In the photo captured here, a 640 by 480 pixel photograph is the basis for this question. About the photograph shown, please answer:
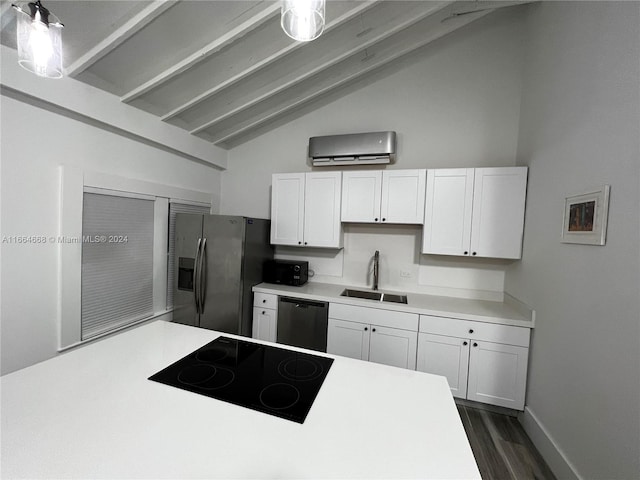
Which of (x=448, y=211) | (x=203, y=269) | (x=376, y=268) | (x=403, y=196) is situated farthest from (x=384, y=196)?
(x=203, y=269)

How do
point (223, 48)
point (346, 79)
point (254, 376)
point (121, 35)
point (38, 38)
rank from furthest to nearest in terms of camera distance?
1. point (346, 79)
2. point (223, 48)
3. point (121, 35)
4. point (254, 376)
5. point (38, 38)

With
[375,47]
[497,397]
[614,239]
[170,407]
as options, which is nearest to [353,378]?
[170,407]

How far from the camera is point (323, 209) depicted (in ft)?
9.33

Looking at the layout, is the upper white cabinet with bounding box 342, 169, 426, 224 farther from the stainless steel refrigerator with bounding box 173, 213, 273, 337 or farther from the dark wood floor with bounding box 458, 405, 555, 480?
the dark wood floor with bounding box 458, 405, 555, 480

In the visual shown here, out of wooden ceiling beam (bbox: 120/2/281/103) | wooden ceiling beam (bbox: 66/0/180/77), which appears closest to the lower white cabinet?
wooden ceiling beam (bbox: 120/2/281/103)

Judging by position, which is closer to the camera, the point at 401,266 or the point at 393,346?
the point at 393,346

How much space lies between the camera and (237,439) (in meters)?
0.75

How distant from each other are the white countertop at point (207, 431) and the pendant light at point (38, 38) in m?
1.18

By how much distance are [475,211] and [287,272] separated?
2.00 meters

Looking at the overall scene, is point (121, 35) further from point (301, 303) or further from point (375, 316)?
point (375, 316)

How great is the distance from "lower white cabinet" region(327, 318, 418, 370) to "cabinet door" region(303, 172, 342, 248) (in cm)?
87

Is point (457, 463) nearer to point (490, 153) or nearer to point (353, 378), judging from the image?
point (353, 378)

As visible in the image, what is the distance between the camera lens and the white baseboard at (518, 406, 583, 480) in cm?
153

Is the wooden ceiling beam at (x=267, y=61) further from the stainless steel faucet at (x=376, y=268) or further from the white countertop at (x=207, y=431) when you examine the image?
the white countertop at (x=207, y=431)
